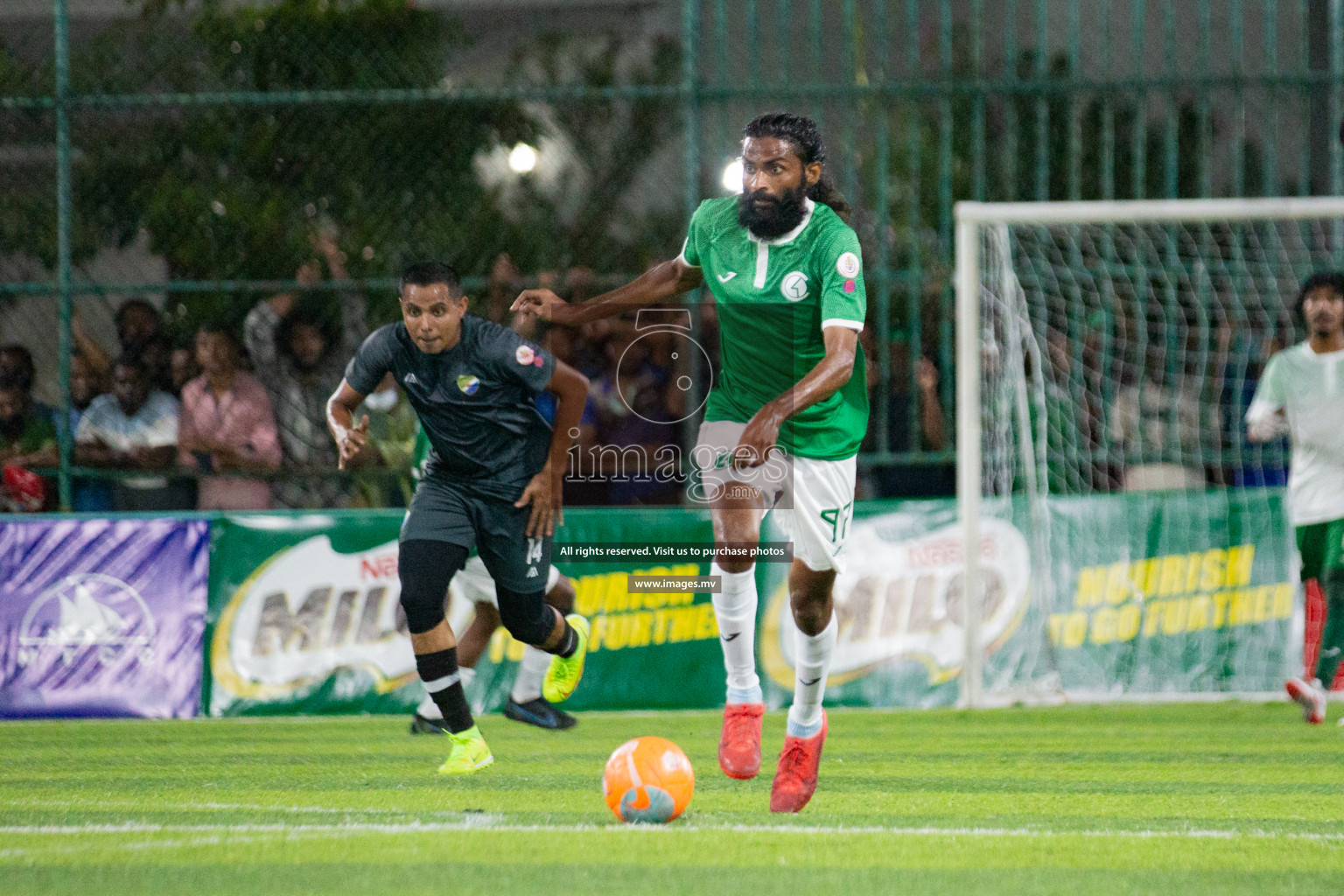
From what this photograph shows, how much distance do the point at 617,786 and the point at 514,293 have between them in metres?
5.53

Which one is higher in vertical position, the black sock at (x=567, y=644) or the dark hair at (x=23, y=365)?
the dark hair at (x=23, y=365)

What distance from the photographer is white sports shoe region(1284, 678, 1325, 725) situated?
26.8ft

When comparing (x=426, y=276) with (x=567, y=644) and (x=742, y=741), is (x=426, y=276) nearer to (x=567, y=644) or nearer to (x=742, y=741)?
(x=567, y=644)

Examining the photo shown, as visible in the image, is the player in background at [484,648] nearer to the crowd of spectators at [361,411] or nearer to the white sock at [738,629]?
the crowd of spectators at [361,411]

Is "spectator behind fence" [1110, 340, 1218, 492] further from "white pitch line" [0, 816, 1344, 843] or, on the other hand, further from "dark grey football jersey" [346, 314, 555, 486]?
"white pitch line" [0, 816, 1344, 843]

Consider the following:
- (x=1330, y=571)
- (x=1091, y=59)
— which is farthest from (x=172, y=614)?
(x=1091, y=59)

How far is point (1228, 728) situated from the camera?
8172mm

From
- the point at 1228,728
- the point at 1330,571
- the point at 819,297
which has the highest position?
the point at 819,297

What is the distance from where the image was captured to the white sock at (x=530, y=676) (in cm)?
→ 823

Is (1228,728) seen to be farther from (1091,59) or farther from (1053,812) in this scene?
(1091,59)

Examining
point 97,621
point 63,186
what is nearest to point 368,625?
point 97,621

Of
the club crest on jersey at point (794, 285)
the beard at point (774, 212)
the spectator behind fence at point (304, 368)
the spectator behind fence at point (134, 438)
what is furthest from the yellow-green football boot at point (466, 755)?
the spectator behind fence at point (134, 438)

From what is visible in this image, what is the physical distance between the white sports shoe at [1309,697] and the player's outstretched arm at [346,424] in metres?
4.99

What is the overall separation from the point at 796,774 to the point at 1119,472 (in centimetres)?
538
